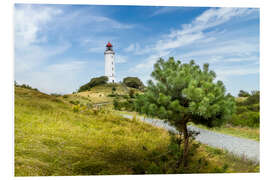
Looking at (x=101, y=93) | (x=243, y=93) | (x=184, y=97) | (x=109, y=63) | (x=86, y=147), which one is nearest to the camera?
(x=184, y=97)

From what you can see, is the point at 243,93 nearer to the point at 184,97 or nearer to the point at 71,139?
the point at 184,97

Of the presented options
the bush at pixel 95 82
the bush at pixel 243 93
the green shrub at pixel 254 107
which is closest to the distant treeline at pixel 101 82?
the bush at pixel 95 82

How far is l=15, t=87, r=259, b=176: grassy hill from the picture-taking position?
11.6 ft

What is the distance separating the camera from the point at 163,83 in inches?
128

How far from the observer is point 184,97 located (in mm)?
3127

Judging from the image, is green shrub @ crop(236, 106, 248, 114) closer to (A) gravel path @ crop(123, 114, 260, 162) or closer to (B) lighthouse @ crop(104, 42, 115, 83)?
(A) gravel path @ crop(123, 114, 260, 162)

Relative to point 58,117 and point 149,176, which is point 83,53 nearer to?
point 58,117

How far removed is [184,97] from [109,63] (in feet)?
6.11

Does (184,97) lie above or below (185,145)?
above

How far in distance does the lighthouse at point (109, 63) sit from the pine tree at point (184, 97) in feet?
4.32

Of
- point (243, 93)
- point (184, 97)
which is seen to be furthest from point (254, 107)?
point (184, 97)

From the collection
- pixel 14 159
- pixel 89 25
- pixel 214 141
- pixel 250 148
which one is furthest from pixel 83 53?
pixel 250 148

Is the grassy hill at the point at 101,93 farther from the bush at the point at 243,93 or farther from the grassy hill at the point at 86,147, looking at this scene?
the bush at the point at 243,93

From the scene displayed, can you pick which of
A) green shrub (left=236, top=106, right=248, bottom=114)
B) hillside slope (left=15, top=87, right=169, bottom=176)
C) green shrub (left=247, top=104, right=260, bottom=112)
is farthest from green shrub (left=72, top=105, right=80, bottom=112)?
green shrub (left=247, top=104, right=260, bottom=112)
